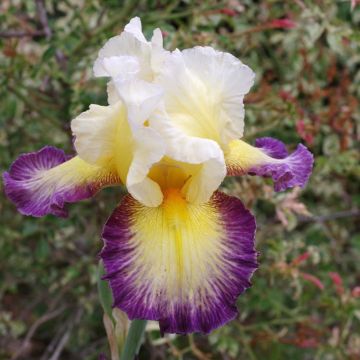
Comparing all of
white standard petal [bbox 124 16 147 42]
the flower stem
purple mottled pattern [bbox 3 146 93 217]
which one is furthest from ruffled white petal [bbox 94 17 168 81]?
the flower stem

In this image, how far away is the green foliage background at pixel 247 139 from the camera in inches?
58.3

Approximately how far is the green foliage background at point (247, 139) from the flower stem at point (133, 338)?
1.88 feet

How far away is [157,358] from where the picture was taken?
1.96 meters

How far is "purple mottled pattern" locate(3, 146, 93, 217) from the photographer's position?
79 centimetres

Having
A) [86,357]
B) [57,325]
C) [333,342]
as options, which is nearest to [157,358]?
[86,357]

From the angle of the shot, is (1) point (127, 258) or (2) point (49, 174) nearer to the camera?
(1) point (127, 258)

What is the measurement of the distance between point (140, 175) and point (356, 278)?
1666 millimetres

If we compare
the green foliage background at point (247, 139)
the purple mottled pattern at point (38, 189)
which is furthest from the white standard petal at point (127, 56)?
the green foliage background at point (247, 139)

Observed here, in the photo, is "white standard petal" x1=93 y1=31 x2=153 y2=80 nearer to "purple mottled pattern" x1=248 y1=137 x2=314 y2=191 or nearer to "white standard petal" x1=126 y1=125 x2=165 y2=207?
"white standard petal" x1=126 y1=125 x2=165 y2=207

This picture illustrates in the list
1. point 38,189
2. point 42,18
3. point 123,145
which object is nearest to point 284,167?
point 123,145

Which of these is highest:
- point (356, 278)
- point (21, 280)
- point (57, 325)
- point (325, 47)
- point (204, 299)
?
point (204, 299)

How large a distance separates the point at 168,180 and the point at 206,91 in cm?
12

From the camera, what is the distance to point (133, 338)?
0.83 meters

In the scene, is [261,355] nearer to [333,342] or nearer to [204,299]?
[333,342]
